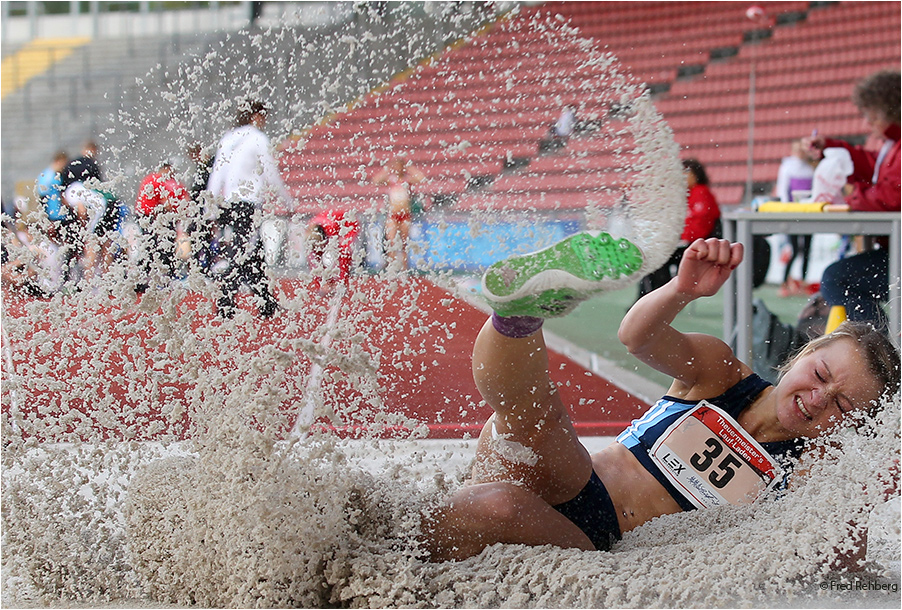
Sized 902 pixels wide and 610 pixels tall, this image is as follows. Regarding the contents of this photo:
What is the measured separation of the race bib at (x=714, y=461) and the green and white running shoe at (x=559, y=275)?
0.46 metres

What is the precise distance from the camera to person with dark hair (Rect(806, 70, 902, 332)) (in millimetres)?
3254

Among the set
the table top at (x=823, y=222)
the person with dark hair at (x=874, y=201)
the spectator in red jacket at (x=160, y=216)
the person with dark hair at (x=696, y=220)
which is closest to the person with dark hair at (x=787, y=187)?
the person with dark hair at (x=696, y=220)

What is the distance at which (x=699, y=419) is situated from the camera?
171 centimetres

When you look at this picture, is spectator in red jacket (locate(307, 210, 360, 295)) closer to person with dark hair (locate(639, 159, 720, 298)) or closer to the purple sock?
the purple sock

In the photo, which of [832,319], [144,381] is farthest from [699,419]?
[832,319]

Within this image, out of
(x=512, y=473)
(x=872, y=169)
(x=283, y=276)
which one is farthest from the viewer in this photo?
(x=872, y=169)

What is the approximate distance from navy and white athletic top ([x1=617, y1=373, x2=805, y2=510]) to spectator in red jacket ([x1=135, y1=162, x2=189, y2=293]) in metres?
1.03

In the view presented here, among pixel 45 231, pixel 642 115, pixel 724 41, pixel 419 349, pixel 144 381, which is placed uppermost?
pixel 724 41

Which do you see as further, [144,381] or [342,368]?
[144,381]

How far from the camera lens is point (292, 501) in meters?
1.48

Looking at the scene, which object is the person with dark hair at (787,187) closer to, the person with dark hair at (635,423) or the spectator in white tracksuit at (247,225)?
the person with dark hair at (635,423)

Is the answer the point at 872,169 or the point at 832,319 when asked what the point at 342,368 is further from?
the point at 872,169

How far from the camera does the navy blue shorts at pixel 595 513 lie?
63.2 inches

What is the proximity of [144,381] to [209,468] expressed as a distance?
11.3 inches
